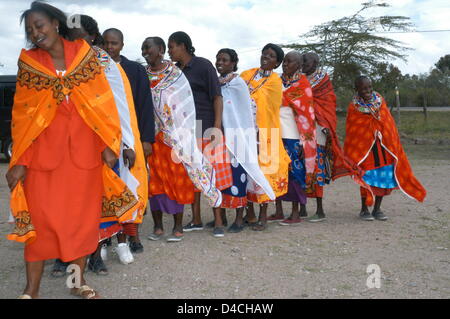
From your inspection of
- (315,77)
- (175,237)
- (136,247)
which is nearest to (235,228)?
(175,237)

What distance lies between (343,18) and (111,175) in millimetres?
21818

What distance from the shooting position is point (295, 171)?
616 cm

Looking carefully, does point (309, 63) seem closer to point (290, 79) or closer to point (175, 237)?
point (290, 79)

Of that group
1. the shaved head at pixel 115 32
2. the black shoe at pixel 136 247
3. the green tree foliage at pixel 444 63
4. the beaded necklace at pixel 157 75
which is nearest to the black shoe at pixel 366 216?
the black shoe at pixel 136 247

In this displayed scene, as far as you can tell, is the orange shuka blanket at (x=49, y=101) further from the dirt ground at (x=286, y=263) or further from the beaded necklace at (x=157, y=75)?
the beaded necklace at (x=157, y=75)

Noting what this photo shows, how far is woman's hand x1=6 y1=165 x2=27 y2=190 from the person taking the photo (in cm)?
317

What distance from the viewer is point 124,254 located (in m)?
4.49

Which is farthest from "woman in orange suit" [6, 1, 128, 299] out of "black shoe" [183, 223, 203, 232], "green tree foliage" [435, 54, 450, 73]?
"green tree foliage" [435, 54, 450, 73]

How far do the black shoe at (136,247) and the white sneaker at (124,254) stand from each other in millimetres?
292

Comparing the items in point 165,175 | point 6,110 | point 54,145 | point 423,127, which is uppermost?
point 6,110

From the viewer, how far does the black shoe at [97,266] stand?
13.6 feet

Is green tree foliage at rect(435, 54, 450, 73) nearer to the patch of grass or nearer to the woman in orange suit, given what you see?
the patch of grass

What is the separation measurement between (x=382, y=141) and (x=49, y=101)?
4400 millimetres
